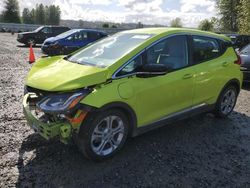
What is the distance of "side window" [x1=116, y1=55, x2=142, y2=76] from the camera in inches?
171

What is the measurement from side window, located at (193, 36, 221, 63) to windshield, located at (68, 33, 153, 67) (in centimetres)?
101

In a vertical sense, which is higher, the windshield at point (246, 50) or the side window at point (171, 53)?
the side window at point (171, 53)

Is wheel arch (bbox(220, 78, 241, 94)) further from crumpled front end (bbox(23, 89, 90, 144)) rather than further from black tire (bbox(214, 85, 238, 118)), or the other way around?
crumpled front end (bbox(23, 89, 90, 144))

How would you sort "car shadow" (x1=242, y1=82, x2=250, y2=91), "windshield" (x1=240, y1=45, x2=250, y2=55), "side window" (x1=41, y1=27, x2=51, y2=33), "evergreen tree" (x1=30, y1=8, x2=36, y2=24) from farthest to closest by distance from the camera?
"evergreen tree" (x1=30, y1=8, x2=36, y2=24) < "side window" (x1=41, y1=27, x2=51, y2=33) < "windshield" (x1=240, y1=45, x2=250, y2=55) < "car shadow" (x1=242, y1=82, x2=250, y2=91)

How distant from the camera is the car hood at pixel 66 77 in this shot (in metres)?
4.01

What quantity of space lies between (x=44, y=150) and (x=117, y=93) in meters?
Result: 1.41

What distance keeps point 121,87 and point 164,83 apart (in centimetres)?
81

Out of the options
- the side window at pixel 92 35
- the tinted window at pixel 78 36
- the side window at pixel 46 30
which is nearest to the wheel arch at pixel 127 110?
the tinted window at pixel 78 36

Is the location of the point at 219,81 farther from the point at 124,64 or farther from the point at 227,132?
the point at 124,64

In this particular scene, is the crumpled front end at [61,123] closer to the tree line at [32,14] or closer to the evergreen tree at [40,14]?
the tree line at [32,14]

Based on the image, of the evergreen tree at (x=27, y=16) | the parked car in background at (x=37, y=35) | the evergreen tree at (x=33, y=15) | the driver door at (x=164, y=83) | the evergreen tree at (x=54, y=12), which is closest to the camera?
the driver door at (x=164, y=83)

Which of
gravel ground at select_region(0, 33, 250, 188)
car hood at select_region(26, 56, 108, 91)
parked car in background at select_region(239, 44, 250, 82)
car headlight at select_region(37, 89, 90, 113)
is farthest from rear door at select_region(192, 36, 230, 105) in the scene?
parked car in background at select_region(239, 44, 250, 82)

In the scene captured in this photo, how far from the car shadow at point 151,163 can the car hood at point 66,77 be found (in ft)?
3.34

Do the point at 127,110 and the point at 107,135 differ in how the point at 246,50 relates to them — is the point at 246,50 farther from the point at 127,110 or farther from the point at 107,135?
the point at 107,135
